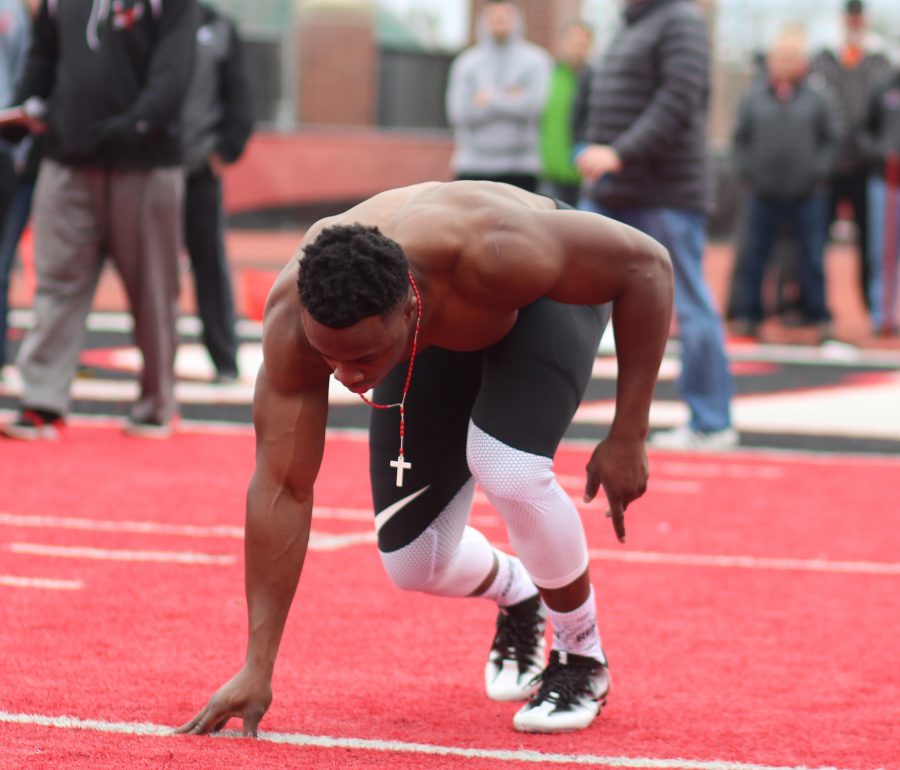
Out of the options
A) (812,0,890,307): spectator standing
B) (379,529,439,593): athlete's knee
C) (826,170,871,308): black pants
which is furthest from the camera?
(826,170,871,308): black pants

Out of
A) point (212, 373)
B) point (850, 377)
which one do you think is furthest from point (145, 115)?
point (850, 377)

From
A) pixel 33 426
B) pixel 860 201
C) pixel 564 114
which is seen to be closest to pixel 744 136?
pixel 860 201

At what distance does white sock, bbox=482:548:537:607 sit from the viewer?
4543 mm

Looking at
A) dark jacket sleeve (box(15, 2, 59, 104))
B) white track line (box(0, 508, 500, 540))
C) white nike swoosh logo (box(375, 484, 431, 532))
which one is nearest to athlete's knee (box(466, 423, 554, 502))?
white nike swoosh logo (box(375, 484, 431, 532))

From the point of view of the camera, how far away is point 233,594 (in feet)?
17.4

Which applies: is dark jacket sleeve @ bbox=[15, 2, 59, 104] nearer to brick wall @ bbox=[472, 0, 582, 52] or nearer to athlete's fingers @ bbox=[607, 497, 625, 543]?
athlete's fingers @ bbox=[607, 497, 625, 543]

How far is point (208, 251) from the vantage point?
9750mm

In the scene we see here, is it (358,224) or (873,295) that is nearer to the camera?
(358,224)

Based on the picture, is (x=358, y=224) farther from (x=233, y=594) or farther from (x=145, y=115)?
(x=145, y=115)

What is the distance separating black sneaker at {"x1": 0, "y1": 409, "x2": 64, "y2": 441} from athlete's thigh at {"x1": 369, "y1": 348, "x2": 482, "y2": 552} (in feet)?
13.6

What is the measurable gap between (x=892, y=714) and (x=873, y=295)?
9915 mm

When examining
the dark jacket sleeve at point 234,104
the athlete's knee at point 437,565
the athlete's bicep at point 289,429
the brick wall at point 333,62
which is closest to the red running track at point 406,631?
the athlete's knee at point 437,565

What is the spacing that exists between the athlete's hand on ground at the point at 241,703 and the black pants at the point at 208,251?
6.11 meters

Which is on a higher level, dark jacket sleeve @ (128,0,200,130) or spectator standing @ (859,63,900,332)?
dark jacket sleeve @ (128,0,200,130)
